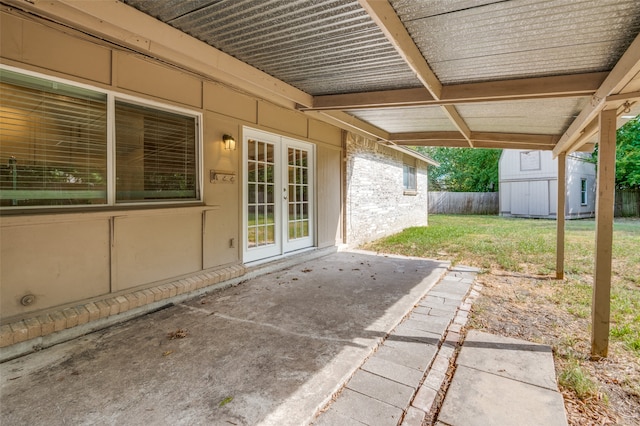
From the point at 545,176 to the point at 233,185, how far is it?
16.8 metres

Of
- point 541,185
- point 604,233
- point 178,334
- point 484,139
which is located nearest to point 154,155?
point 178,334

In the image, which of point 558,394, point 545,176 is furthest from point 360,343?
point 545,176

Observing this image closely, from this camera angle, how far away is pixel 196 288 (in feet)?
12.5

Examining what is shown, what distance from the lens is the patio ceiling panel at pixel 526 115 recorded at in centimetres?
381

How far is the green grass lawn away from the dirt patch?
0.20m

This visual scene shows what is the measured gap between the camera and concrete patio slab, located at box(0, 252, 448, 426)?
5.95ft

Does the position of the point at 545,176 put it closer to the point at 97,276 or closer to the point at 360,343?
the point at 360,343

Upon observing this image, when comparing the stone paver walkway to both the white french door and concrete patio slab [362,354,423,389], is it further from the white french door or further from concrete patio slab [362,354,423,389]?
the white french door

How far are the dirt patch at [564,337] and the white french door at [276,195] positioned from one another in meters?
3.10

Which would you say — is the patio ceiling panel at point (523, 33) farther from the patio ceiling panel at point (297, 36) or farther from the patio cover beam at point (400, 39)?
the patio ceiling panel at point (297, 36)

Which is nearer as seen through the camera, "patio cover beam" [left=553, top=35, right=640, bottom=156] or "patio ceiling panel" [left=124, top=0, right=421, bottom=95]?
"patio cover beam" [left=553, top=35, right=640, bottom=156]

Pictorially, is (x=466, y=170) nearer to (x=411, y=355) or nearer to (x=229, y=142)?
(x=229, y=142)

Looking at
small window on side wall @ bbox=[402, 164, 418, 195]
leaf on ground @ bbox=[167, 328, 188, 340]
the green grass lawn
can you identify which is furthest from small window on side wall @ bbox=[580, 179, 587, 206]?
leaf on ground @ bbox=[167, 328, 188, 340]

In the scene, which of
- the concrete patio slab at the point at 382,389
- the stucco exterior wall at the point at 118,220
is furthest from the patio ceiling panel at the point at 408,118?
the concrete patio slab at the point at 382,389
